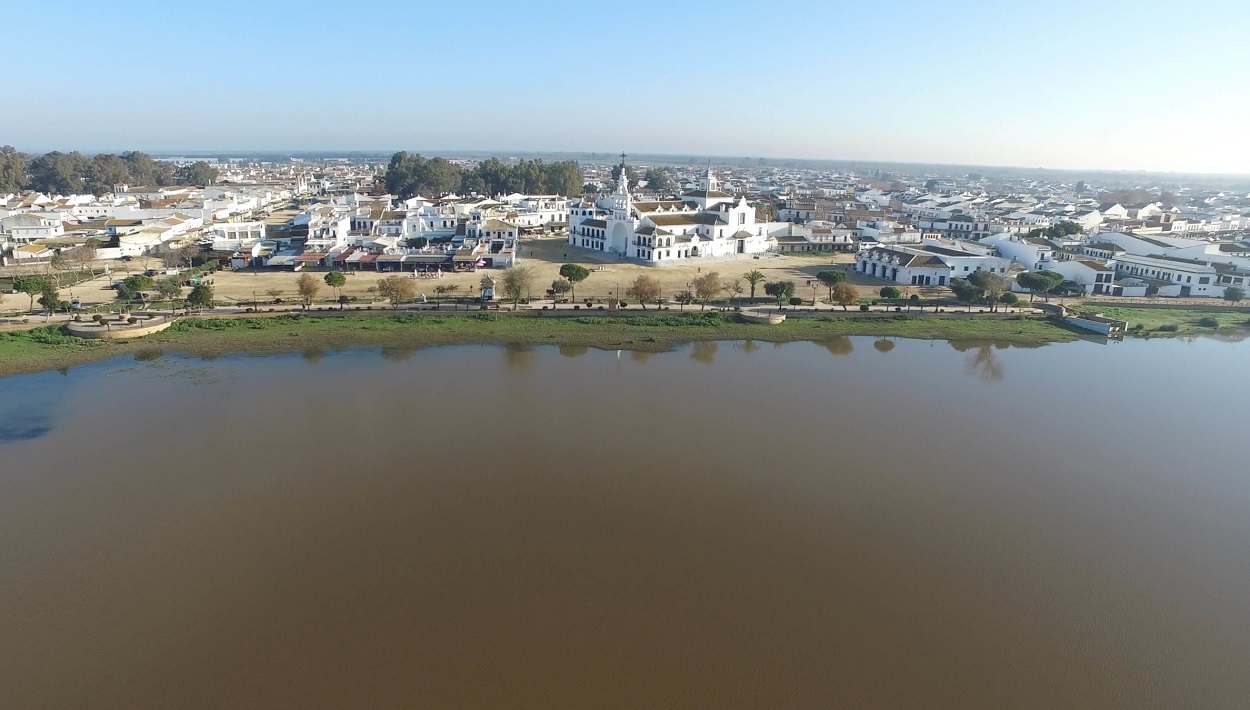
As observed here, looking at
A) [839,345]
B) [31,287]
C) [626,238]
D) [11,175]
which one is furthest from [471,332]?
[11,175]

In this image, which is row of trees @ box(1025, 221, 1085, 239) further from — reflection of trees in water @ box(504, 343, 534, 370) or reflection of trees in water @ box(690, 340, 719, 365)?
reflection of trees in water @ box(504, 343, 534, 370)

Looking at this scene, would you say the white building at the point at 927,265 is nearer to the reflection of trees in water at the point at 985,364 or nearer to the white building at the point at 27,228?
the reflection of trees in water at the point at 985,364

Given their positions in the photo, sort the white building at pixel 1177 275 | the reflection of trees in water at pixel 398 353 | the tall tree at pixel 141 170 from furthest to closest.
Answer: the tall tree at pixel 141 170 < the white building at pixel 1177 275 < the reflection of trees in water at pixel 398 353

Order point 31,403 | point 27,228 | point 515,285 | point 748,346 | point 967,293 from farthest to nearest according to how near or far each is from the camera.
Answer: point 27,228, point 967,293, point 515,285, point 748,346, point 31,403

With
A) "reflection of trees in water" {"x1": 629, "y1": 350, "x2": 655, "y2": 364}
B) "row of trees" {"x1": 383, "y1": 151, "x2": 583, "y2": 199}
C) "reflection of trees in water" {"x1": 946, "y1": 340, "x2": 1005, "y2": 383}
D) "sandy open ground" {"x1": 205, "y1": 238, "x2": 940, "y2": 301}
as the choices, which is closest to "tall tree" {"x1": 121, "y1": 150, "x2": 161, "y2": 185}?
"row of trees" {"x1": 383, "y1": 151, "x2": 583, "y2": 199}

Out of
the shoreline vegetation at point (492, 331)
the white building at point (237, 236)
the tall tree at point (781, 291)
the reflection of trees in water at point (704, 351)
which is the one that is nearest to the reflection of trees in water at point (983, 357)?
the shoreline vegetation at point (492, 331)

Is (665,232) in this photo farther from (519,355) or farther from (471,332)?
(519,355)

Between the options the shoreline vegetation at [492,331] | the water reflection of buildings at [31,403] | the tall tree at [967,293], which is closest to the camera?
the water reflection of buildings at [31,403]
